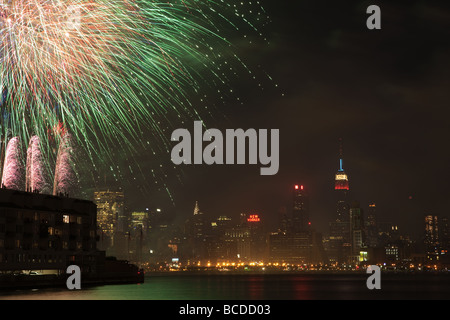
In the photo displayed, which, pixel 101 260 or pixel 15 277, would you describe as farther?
pixel 101 260

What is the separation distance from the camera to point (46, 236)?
440ft

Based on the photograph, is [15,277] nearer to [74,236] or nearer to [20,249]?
[20,249]

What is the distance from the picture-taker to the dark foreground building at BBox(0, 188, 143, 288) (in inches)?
4931

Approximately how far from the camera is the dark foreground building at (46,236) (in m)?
125

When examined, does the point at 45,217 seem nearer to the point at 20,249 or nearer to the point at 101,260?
the point at 20,249
